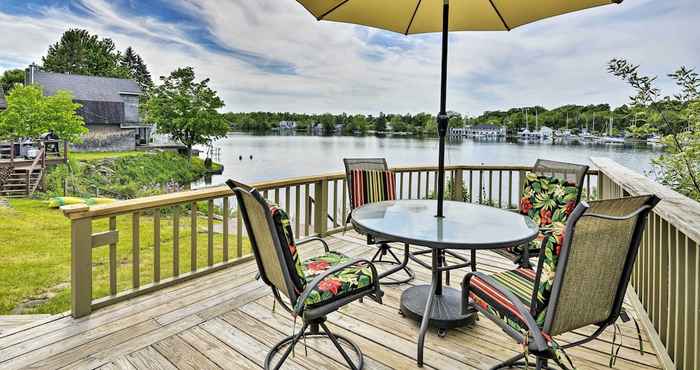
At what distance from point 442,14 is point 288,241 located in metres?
2.41

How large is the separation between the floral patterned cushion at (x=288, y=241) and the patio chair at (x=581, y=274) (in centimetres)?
96

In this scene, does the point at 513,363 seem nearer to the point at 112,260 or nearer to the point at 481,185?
the point at 112,260

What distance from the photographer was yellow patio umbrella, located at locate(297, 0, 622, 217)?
8.91ft

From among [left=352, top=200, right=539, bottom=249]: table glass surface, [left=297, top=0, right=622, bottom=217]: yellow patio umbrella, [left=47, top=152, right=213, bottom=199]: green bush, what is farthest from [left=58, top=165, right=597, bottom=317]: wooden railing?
[left=47, top=152, right=213, bottom=199]: green bush

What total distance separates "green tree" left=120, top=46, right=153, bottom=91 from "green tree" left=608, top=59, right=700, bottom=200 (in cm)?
5614

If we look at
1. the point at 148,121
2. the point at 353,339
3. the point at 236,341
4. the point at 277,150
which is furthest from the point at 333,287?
the point at 148,121

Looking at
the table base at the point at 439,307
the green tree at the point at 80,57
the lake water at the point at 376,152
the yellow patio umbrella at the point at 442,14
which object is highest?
the green tree at the point at 80,57

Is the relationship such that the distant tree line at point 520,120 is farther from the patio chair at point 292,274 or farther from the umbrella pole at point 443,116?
the patio chair at point 292,274

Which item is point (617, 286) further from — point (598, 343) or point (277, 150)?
point (277, 150)

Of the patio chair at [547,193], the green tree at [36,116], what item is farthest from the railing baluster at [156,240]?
the green tree at [36,116]

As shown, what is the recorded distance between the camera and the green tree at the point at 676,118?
4.45 metres

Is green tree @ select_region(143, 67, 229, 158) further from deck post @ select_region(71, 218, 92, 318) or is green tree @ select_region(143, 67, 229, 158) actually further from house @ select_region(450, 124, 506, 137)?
deck post @ select_region(71, 218, 92, 318)

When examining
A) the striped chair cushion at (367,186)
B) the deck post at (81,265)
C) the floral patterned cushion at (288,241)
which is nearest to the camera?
the floral patterned cushion at (288,241)

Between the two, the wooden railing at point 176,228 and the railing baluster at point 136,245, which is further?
the railing baluster at point 136,245
